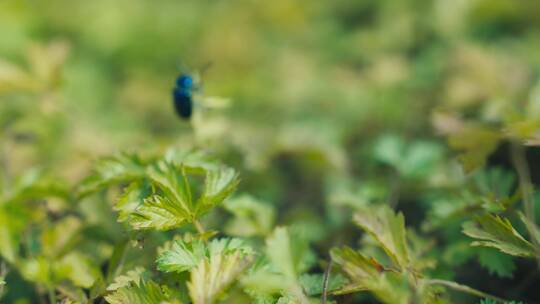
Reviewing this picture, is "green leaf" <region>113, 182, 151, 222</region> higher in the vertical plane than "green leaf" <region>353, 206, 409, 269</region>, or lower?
higher

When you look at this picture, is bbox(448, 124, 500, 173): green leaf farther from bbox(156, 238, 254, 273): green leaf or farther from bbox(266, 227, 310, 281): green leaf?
bbox(156, 238, 254, 273): green leaf

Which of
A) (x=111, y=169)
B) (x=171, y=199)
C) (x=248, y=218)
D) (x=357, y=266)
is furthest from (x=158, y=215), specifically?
(x=357, y=266)

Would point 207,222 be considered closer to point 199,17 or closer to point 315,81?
point 315,81

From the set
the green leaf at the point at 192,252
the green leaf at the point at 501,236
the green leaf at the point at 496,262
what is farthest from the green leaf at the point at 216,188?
the green leaf at the point at 496,262

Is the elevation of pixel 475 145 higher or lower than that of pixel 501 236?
higher

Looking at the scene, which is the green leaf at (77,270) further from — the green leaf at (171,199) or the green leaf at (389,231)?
the green leaf at (389,231)

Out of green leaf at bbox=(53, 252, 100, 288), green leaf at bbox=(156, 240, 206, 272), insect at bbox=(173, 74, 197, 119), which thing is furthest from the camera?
insect at bbox=(173, 74, 197, 119)

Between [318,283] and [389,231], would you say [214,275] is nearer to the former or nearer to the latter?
[318,283]

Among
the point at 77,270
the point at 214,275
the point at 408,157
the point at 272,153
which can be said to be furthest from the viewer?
the point at 272,153

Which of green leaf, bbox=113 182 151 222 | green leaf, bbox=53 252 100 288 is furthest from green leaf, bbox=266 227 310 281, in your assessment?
green leaf, bbox=53 252 100 288
